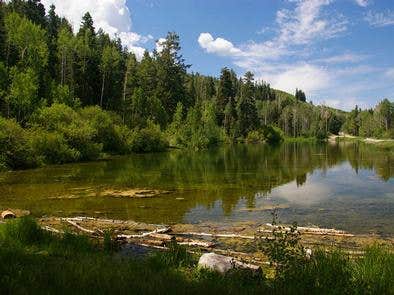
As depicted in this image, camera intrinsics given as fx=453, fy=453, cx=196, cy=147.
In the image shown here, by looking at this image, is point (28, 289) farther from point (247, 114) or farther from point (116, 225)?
point (247, 114)

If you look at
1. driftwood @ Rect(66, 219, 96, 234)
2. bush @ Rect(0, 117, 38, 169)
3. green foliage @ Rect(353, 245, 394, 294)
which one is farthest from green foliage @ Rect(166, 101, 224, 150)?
green foliage @ Rect(353, 245, 394, 294)

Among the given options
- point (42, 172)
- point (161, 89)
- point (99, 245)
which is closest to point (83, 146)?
point (42, 172)

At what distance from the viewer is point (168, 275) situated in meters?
9.06

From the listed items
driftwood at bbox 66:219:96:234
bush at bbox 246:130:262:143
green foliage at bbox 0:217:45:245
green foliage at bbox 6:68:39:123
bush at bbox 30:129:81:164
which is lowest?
driftwood at bbox 66:219:96:234

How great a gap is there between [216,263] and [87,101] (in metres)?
82.6

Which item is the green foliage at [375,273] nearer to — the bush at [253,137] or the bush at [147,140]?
the bush at [147,140]

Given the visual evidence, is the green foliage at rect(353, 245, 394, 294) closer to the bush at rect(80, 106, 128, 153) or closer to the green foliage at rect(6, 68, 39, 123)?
the green foliage at rect(6, 68, 39, 123)

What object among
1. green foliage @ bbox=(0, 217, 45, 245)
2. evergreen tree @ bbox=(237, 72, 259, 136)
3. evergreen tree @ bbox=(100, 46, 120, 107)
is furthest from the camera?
evergreen tree @ bbox=(237, 72, 259, 136)

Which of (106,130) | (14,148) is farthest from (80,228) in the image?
(106,130)

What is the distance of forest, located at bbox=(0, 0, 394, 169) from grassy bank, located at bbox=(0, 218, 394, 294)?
33.2 m

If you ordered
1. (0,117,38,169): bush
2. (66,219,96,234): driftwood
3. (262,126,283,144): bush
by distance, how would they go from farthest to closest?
(262,126,283,144): bush < (0,117,38,169): bush < (66,219,96,234): driftwood

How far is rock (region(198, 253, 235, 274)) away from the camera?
1006 cm

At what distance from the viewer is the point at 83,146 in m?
55.6

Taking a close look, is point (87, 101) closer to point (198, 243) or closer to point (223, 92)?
point (223, 92)
